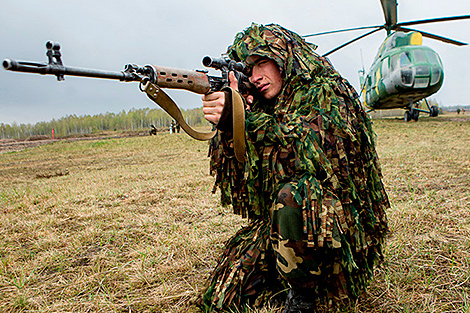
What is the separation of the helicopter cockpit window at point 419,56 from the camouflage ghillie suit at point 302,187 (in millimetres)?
12327

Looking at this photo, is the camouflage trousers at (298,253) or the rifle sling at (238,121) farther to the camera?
the rifle sling at (238,121)

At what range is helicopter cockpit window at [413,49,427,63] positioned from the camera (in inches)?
469

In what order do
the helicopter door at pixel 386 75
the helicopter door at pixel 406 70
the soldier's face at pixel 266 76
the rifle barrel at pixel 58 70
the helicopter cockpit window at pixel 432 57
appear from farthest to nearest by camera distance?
the helicopter door at pixel 386 75, the helicopter cockpit window at pixel 432 57, the helicopter door at pixel 406 70, the soldier's face at pixel 266 76, the rifle barrel at pixel 58 70

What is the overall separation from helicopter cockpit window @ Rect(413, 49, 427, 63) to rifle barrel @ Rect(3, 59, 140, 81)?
43.3ft

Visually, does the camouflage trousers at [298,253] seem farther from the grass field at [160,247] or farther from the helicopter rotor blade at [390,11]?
the helicopter rotor blade at [390,11]

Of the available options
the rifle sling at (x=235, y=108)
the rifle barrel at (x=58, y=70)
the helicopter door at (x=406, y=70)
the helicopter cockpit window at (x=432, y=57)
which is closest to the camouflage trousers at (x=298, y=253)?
the rifle sling at (x=235, y=108)

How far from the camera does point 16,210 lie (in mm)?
4355

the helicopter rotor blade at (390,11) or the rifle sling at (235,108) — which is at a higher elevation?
the helicopter rotor blade at (390,11)

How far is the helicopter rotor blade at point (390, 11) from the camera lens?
11633mm

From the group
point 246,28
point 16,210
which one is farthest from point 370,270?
point 16,210

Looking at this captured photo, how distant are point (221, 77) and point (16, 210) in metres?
4.08

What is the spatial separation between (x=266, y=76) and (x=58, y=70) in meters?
1.15

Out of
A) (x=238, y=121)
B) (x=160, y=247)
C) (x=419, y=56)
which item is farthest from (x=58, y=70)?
(x=419, y=56)

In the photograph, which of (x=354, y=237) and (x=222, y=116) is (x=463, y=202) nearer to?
(x=354, y=237)
